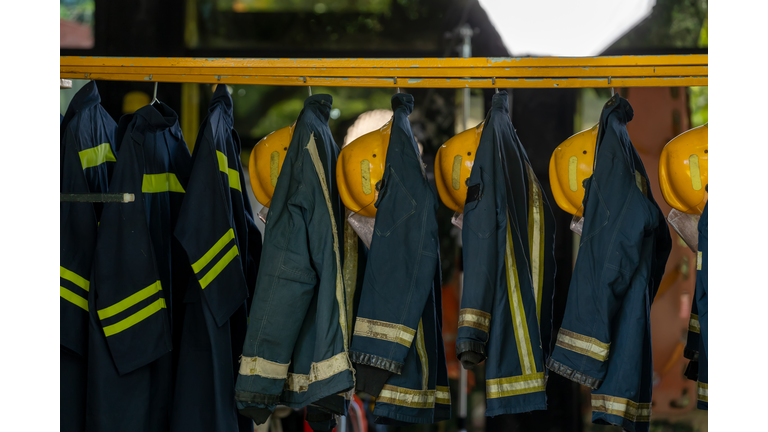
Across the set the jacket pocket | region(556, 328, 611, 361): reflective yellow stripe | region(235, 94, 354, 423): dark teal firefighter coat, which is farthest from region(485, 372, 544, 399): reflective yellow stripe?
the jacket pocket

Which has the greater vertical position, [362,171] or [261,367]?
[362,171]

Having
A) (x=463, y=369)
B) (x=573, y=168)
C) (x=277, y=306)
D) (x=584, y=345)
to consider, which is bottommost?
(x=463, y=369)

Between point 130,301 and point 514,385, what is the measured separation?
1.19 metres

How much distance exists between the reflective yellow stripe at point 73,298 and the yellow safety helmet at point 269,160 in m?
0.68

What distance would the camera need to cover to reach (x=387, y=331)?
1718 mm

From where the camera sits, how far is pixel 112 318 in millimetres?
1801

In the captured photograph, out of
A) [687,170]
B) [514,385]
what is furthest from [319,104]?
[687,170]

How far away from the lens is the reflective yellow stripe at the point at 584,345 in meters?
1.69

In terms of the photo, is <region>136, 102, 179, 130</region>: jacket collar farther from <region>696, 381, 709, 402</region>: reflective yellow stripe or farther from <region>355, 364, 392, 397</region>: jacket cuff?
<region>696, 381, 709, 402</region>: reflective yellow stripe

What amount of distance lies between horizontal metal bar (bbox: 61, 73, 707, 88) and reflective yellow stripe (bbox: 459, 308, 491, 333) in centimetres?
78

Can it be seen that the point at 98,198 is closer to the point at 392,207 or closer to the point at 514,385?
the point at 392,207

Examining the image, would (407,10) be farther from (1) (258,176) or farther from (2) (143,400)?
(2) (143,400)
